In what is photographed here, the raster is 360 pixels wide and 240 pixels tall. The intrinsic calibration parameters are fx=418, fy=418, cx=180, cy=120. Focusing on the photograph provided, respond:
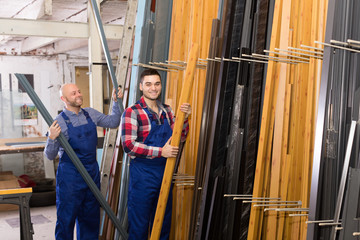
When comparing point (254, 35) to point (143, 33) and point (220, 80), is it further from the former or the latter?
point (143, 33)

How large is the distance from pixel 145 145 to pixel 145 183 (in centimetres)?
28

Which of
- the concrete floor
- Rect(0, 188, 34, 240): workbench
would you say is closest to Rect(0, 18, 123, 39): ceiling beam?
the concrete floor

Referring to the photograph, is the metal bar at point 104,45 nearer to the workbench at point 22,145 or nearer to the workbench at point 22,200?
the workbench at point 22,200

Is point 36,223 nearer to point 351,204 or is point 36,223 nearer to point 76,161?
point 76,161

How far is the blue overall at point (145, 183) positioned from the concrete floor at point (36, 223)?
61.5 inches

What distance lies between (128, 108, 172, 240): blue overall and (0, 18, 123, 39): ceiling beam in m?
2.27

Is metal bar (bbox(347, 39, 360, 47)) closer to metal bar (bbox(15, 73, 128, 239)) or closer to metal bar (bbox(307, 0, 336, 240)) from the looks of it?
metal bar (bbox(307, 0, 336, 240))

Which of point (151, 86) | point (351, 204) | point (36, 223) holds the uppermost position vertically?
point (151, 86)

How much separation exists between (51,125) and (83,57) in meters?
4.47

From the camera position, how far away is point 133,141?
280cm

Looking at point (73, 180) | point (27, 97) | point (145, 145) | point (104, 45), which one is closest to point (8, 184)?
point (27, 97)

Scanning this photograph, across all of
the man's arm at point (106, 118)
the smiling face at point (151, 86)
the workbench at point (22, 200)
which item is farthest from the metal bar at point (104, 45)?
the workbench at point (22, 200)

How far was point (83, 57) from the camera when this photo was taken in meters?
7.25

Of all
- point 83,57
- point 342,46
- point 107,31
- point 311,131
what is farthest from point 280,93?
point 83,57
